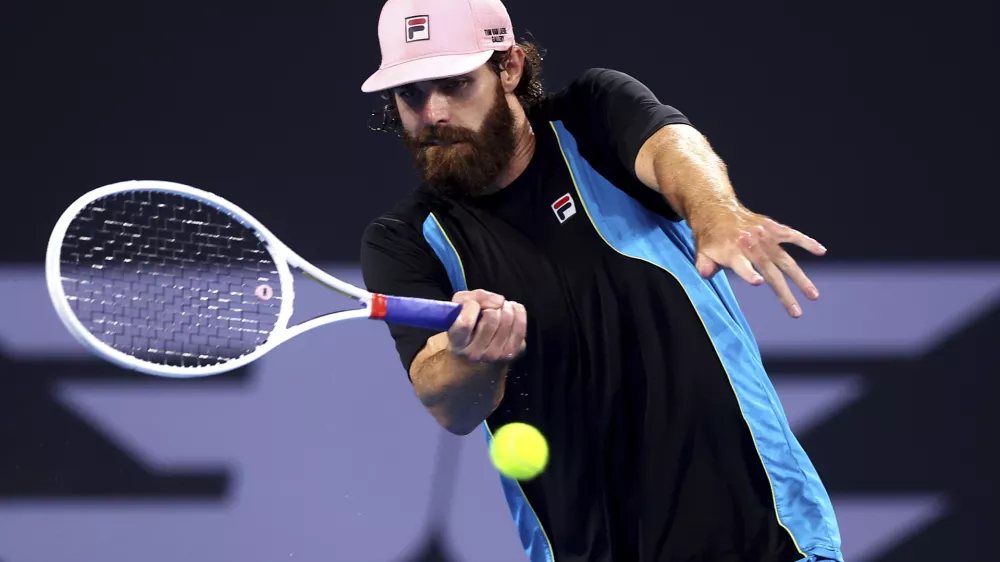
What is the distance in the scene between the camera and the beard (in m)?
2.25

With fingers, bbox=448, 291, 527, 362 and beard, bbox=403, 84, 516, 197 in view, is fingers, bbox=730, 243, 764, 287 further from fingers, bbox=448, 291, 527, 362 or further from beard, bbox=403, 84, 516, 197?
beard, bbox=403, 84, 516, 197

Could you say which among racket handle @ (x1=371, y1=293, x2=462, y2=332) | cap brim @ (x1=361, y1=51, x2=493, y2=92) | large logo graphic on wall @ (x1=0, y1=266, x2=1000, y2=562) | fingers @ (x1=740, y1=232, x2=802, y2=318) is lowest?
large logo graphic on wall @ (x1=0, y1=266, x2=1000, y2=562)

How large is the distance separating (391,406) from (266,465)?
428 mm

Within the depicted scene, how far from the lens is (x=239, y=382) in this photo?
3.71m

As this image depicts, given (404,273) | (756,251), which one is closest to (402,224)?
(404,273)

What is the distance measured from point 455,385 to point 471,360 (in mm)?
141

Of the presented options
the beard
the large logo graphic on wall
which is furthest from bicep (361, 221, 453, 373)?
the large logo graphic on wall

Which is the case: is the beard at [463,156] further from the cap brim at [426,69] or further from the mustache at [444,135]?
the cap brim at [426,69]

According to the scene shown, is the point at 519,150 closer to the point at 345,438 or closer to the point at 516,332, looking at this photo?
the point at 516,332

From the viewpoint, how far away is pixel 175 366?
187 cm

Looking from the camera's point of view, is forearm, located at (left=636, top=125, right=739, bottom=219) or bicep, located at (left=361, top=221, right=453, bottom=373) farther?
bicep, located at (left=361, top=221, right=453, bottom=373)

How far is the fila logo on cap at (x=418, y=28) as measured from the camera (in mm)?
2314

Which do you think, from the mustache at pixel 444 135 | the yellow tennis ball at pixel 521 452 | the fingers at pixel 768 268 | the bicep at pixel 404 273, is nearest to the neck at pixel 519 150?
the mustache at pixel 444 135

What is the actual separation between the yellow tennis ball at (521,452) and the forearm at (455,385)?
7 cm
